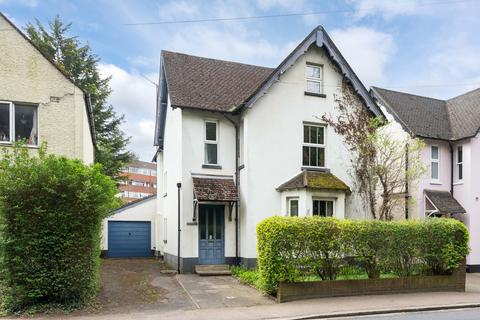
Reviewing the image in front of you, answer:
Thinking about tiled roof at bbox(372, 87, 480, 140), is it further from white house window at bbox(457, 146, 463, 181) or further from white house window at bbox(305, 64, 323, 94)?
white house window at bbox(305, 64, 323, 94)

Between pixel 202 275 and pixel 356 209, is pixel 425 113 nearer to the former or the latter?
pixel 356 209

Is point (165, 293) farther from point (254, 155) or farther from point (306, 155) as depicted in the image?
point (306, 155)

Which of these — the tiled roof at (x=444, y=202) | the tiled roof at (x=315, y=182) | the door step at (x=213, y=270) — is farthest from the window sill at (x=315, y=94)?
the door step at (x=213, y=270)

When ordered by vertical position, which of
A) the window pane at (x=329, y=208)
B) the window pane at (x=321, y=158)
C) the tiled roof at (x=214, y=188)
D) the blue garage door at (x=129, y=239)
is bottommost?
the blue garage door at (x=129, y=239)

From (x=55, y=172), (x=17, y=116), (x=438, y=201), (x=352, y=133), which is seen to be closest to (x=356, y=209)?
(x=352, y=133)

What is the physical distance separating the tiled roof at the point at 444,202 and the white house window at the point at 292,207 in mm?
7512

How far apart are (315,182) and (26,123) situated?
1125 cm

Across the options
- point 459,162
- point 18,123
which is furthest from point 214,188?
point 459,162

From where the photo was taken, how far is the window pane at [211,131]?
1866 cm

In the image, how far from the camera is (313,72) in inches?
755

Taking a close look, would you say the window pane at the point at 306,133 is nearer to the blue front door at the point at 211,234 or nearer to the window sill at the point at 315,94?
the window sill at the point at 315,94

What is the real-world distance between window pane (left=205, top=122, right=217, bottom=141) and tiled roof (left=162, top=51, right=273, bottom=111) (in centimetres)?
92

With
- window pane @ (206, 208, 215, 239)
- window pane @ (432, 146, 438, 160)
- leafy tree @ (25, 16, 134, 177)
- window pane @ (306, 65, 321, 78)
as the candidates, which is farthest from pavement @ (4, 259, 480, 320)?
leafy tree @ (25, 16, 134, 177)

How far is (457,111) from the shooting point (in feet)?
77.8
